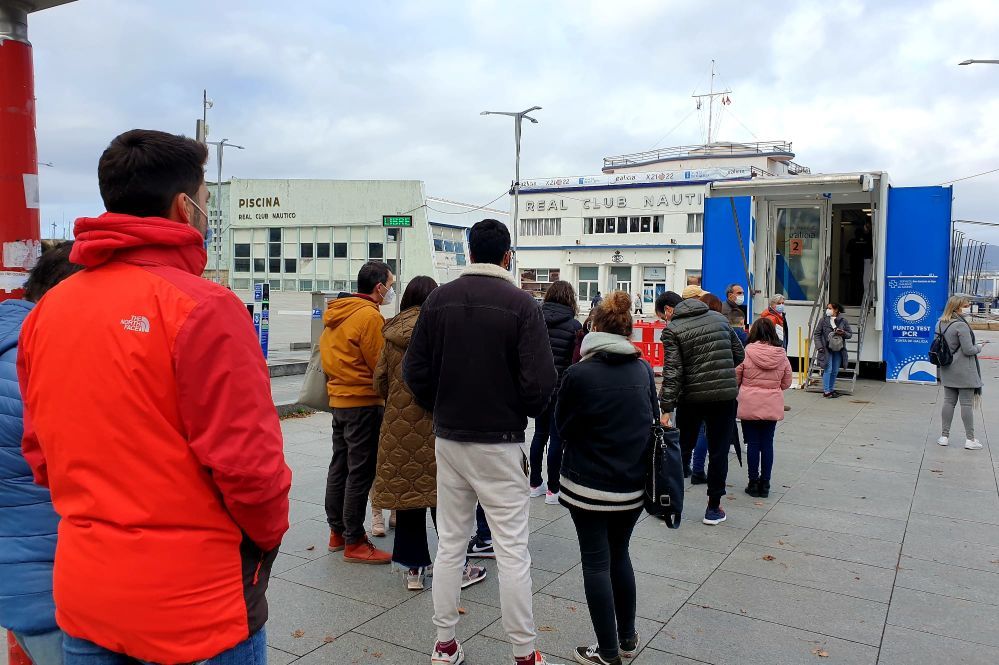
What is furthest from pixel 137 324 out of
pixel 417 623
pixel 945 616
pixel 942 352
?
pixel 942 352

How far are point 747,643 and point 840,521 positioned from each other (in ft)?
8.53

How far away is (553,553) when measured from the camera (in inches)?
206

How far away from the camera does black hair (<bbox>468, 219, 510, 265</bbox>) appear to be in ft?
12.0

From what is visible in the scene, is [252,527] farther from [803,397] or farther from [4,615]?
[803,397]

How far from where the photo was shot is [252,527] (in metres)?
1.80

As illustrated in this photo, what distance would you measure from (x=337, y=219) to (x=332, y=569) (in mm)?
39812

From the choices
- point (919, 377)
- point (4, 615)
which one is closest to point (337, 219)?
point (919, 377)

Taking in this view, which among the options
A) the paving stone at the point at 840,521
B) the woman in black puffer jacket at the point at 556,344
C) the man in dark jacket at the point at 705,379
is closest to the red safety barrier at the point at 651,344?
the paving stone at the point at 840,521

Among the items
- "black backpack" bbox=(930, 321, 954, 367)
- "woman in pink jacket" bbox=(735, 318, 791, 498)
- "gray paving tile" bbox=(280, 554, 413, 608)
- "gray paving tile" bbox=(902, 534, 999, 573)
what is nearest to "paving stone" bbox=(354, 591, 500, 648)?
"gray paving tile" bbox=(280, 554, 413, 608)

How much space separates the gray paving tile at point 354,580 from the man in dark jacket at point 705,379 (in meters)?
2.42

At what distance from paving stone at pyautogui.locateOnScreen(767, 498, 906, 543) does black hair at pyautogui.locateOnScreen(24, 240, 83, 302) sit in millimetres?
5379

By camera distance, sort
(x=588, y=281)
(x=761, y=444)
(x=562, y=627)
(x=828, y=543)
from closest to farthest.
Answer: (x=562, y=627) < (x=828, y=543) < (x=761, y=444) < (x=588, y=281)

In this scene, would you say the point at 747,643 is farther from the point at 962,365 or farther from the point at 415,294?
the point at 962,365

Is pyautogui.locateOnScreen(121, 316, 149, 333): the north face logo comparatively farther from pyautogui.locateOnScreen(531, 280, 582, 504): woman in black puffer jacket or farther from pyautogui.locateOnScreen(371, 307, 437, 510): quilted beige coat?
pyautogui.locateOnScreen(531, 280, 582, 504): woman in black puffer jacket
